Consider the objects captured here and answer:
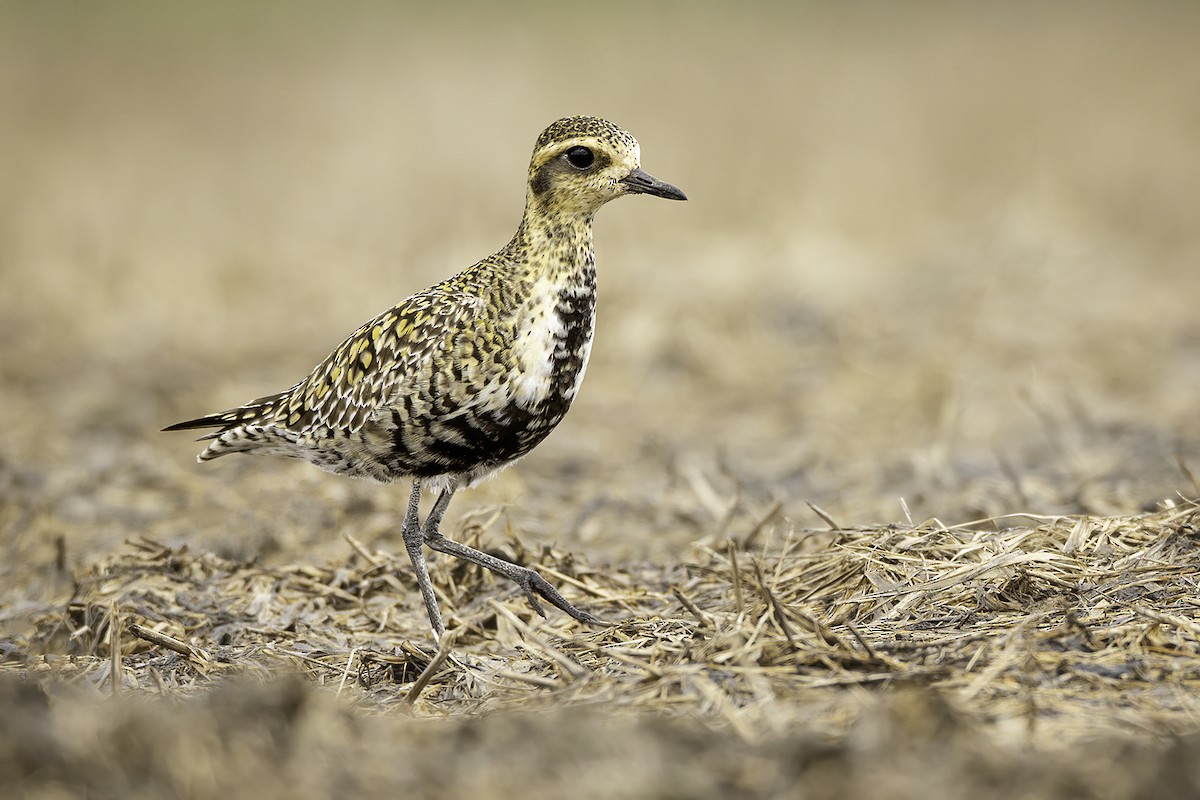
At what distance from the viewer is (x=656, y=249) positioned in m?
13.7

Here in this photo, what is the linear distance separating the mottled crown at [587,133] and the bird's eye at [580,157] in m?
0.06

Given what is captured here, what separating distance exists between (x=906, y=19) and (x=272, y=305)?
13.8 metres

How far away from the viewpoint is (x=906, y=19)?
72.6 ft

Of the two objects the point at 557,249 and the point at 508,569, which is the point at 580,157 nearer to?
the point at 557,249

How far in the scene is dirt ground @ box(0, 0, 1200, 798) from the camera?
3484 millimetres

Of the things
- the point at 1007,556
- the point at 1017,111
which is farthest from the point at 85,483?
the point at 1017,111

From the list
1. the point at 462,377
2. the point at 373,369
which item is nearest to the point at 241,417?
the point at 373,369

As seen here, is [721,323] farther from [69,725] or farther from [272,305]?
[69,725]

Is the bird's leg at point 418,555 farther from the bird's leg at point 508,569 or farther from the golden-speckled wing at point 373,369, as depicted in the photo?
the golden-speckled wing at point 373,369

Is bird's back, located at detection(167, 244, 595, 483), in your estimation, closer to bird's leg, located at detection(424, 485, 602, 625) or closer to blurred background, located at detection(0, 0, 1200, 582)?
bird's leg, located at detection(424, 485, 602, 625)

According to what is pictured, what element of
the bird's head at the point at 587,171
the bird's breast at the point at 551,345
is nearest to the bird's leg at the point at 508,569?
the bird's breast at the point at 551,345

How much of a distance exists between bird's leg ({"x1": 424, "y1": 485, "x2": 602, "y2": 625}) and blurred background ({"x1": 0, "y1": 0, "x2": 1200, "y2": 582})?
413mm

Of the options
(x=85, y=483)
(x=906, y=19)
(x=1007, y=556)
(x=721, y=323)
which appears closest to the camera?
(x=1007, y=556)

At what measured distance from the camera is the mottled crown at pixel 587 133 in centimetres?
545
